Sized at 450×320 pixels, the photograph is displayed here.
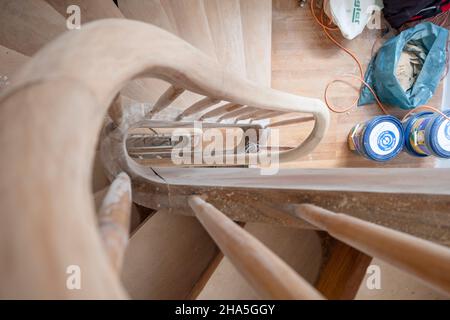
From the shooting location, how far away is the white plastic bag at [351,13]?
2.48 m

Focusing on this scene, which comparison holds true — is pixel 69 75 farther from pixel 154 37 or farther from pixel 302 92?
pixel 302 92

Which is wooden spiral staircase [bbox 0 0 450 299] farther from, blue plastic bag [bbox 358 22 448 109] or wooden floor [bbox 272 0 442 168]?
blue plastic bag [bbox 358 22 448 109]

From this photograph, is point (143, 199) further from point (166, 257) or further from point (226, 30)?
point (226, 30)

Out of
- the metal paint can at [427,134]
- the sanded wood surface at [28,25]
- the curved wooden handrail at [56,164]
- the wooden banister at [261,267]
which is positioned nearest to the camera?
the curved wooden handrail at [56,164]

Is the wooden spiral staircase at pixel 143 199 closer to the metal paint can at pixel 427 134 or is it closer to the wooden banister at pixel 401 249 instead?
the wooden banister at pixel 401 249

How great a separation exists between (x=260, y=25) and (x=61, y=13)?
1.41 metres

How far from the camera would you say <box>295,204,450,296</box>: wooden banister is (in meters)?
0.31

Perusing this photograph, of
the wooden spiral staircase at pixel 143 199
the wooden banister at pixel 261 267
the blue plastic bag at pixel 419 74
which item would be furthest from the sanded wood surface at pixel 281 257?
the blue plastic bag at pixel 419 74

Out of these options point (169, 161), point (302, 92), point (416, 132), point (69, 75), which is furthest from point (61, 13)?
point (416, 132)

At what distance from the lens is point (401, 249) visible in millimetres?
346

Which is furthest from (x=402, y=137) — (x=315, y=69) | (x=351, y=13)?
(x=351, y=13)

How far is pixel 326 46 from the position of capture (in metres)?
2.71

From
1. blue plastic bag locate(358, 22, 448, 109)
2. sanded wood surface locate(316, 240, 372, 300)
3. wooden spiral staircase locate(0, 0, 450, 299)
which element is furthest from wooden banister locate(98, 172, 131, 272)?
blue plastic bag locate(358, 22, 448, 109)

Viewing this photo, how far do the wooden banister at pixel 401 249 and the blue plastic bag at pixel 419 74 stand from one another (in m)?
2.67
